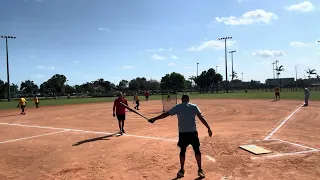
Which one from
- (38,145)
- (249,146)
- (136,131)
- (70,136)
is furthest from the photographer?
(136,131)

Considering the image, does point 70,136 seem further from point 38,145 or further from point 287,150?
point 287,150

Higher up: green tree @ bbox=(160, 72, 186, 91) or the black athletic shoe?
green tree @ bbox=(160, 72, 186, 91)

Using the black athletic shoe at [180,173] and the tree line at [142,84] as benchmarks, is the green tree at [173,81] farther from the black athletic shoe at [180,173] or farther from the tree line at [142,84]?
the black athletic shoe at [180,173]

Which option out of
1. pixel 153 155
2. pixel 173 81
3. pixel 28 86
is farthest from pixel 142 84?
pixel 153 155

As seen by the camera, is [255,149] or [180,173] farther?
[255,149]

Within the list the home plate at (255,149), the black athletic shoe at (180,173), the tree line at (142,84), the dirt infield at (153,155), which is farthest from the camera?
the tree line at (142,84)

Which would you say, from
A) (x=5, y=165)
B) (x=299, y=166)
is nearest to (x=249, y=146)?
(x=299, y=166)

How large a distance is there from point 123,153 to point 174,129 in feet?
17.0

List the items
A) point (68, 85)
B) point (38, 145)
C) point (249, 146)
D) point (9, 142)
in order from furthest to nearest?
point (68, 85), point (9, 142), point (38, 145), point (249, 146)

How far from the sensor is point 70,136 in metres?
12.9

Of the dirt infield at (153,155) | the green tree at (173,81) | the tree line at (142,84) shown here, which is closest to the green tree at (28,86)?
the tree line at (142,84)

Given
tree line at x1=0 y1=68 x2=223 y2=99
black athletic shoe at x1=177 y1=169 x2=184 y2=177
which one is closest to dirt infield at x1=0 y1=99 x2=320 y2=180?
black athletic shoe at x1=177 y1=169 x2=184 y2=177

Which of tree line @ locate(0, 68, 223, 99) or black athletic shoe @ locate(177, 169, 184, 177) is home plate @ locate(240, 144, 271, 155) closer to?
black athletic shoe @ locate(177, 169, 184, 177)

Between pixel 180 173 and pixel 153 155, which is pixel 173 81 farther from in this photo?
pixel 180 173
